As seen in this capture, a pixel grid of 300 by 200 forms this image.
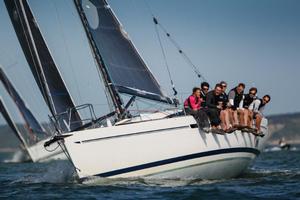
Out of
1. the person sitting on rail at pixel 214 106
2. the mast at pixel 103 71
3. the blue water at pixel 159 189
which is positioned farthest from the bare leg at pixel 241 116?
the mast at pixel 103 71

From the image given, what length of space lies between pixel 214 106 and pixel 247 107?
1.72 meters

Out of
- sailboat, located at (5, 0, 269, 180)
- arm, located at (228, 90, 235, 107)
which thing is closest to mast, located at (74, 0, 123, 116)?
sailboat, located at (5, 0, 269, 180)

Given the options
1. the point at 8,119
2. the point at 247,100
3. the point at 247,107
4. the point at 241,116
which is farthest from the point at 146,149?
the point at 8,119

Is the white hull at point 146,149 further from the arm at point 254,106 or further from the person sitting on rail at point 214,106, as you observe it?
the arm at point 254,106

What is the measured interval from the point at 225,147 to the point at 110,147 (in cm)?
321

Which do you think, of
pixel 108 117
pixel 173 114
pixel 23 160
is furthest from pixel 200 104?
pixel 23 160

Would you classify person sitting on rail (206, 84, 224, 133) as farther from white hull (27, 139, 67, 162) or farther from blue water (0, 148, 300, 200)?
white hull (27, 139, 67, 162)

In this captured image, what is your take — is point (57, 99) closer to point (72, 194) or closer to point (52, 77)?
point (52, 77)

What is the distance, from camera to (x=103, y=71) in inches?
888

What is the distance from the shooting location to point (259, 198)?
58.2 ft

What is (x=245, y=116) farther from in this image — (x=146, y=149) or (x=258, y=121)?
(x=146, y=149)

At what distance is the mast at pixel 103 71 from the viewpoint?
22438 millimetres

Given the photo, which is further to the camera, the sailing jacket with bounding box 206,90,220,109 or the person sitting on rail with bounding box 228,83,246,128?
the person sitting on rail with bounding box 228,83,246,128

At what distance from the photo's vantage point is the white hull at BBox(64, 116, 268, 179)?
20.6 m
